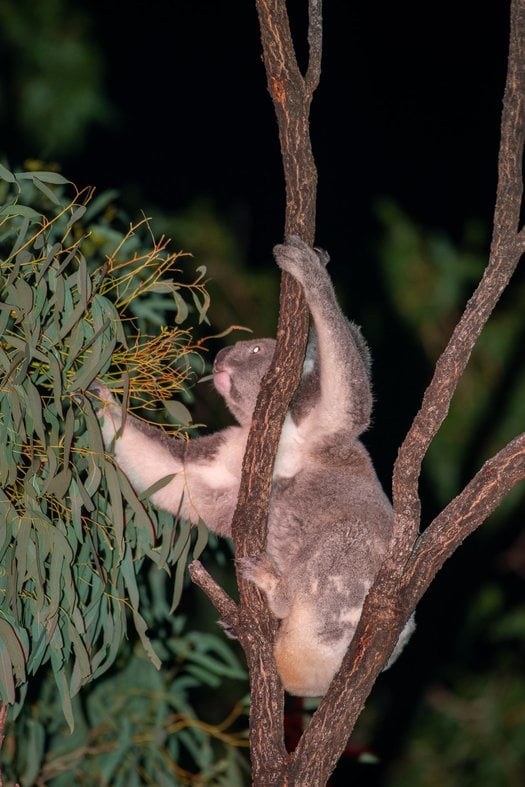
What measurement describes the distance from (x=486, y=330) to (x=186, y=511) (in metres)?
5.14

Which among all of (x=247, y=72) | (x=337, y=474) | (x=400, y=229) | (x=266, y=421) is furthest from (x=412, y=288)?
(x=266, y=421)

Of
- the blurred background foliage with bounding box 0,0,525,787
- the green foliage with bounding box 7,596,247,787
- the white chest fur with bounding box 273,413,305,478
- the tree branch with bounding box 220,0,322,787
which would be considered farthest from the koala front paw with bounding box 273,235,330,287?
→ the blurred background foliage with bounding box 0,0,525,787

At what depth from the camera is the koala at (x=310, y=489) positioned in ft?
8.09

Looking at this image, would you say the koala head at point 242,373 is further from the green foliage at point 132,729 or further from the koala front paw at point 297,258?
the green foliage at point 132,729

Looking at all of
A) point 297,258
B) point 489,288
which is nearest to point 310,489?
point 297,258

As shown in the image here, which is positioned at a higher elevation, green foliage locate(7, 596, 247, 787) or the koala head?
the koala head

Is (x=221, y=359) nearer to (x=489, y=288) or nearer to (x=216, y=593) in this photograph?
(x=216, y=593)

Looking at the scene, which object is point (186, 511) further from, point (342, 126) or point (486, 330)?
point (342, 126)

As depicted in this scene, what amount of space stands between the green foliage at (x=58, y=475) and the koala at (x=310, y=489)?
15cm

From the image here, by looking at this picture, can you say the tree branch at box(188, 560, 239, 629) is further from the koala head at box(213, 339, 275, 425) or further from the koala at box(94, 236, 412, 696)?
the koala head at box(213, 339, 275, 425)

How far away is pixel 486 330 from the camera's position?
745cm

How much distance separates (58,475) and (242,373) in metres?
0.80

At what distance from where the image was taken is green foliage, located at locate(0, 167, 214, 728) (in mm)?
2121

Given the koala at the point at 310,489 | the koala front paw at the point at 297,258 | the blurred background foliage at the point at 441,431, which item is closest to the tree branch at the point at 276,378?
the koala front paw at the point at 297,258
